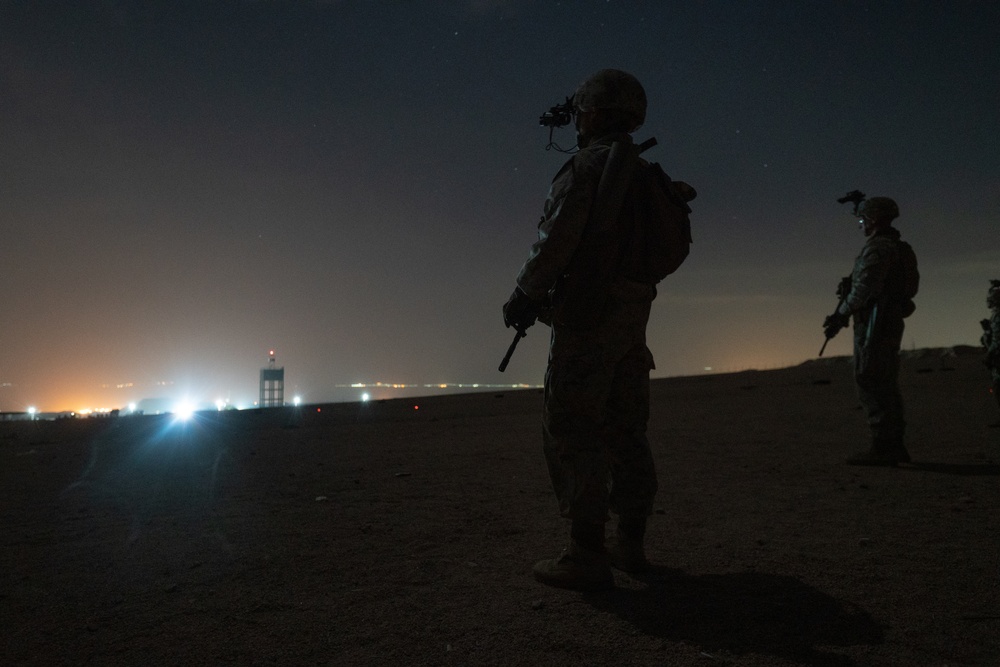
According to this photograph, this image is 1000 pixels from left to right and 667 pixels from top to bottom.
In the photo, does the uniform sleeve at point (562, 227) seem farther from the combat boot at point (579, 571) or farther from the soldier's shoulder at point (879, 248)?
the soldier's shoulder at point (879, 248)

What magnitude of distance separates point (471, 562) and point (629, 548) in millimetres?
737

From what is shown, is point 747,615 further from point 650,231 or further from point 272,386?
point 272,386

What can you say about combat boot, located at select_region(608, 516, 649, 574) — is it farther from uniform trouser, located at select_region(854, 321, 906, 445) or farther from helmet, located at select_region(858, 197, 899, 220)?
helmet, located at select_region(858, 197, 899, 220)

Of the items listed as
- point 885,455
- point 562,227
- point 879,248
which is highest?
point 879,248

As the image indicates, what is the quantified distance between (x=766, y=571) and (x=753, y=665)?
3.40 feet

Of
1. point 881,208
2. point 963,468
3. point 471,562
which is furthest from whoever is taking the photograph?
point 881,208

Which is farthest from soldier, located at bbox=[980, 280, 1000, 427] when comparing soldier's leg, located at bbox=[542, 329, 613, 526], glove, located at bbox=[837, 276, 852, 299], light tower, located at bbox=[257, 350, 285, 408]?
light tower, located at bbox=[257, 350, 285, 408]

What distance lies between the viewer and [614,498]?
10.3 ft

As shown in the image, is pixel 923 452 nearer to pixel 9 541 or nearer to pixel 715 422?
pixel 715 422

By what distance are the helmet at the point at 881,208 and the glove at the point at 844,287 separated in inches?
25.2

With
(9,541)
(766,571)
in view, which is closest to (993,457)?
(766,571)

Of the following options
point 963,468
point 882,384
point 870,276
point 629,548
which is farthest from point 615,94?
point 963,468

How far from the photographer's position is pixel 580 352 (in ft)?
9.63

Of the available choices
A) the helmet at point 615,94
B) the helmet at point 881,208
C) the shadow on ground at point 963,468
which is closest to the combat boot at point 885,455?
the shadow on ground at point 963,468
